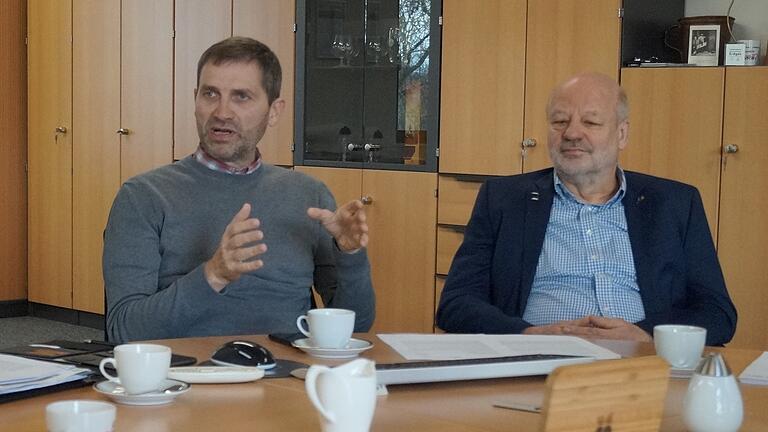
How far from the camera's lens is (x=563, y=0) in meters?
4.38

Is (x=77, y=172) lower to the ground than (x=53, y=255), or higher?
higher

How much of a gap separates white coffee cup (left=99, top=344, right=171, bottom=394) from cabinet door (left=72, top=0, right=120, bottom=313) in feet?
15.3

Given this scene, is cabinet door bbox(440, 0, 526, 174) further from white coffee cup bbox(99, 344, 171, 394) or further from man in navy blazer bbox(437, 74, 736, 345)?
white coffee cup bbox(99, 344, 171, 394)

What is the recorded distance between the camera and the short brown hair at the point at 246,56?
8.89 ft

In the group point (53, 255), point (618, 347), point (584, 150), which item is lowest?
point (53, 255)

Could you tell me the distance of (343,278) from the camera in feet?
8.50

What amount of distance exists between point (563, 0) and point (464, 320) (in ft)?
6.51

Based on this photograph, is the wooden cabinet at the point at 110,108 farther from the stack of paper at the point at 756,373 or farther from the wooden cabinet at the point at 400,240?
the stack of paper at the point at 756,373

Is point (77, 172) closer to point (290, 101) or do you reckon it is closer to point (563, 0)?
point (290, 101)

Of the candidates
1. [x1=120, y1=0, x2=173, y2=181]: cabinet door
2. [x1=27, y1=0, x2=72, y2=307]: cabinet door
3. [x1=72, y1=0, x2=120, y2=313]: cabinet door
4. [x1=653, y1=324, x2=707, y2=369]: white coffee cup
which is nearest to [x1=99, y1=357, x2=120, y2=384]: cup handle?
[x1=653, y1=324, x2=707, y2=369]: white coffee cup

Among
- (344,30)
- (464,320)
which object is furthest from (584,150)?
(344,30)

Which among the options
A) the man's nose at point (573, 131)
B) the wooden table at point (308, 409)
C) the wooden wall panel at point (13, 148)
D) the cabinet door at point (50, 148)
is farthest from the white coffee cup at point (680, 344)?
the wooden wall panel at point (13, 148)

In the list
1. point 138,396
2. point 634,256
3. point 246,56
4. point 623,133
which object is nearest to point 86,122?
point 246,56

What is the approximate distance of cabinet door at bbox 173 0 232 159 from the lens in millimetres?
5637
